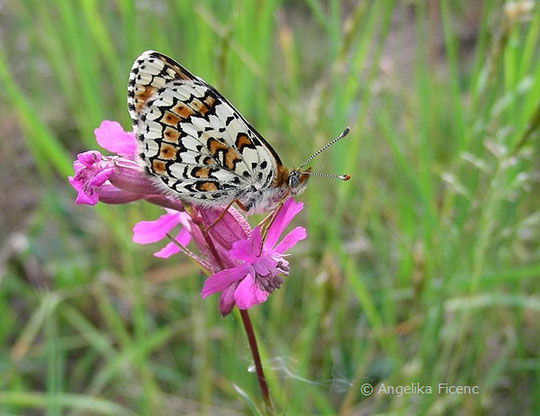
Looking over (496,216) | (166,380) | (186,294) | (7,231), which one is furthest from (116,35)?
(496,216)

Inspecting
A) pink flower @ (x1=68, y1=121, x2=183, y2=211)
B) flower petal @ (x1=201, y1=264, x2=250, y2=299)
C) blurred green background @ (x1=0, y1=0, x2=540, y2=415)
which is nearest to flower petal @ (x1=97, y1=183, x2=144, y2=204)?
pink flower @ (x1=68, y1=121, x2=183, y2=211)

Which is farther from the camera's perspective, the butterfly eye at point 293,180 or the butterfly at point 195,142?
the butterfly eye at point 293,180

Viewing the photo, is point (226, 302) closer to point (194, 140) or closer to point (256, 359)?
point (256, 359)

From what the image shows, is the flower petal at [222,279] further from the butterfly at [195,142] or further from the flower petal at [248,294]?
the butterfly at [195,142]

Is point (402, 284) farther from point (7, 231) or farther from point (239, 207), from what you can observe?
point (7, 231)

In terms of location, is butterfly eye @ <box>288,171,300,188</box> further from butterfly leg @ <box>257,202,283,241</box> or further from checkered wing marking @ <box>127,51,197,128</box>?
checkered wing marking @ <box>127,51,197,128</box>

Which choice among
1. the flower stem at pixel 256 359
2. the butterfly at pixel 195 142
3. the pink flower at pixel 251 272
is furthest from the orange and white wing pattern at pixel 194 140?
the flower stem at pixel 256 359

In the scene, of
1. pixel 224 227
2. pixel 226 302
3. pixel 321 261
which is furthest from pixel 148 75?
pixel 321 261

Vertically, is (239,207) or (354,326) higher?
(239,207)
